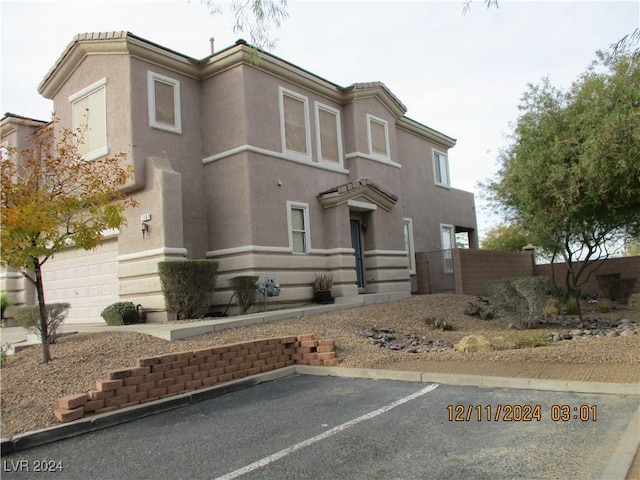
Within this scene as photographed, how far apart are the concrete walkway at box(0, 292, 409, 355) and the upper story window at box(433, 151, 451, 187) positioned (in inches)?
346

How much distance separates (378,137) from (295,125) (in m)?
4.03

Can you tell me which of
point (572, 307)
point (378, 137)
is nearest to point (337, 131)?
point (378, 137)

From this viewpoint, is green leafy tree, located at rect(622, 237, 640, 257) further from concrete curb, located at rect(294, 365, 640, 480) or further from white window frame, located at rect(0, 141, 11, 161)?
white window frame, located at rect(0, 141, 11, 161)

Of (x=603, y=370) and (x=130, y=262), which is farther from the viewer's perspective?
(x=130, y=262)

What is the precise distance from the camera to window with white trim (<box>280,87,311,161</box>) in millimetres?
15578

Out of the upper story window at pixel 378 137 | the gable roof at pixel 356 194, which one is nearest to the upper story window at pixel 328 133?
the gable roof at pixel 356 194

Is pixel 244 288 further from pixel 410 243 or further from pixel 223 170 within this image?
pixel 410 243

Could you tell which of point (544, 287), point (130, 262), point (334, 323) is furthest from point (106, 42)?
point (544, 287)

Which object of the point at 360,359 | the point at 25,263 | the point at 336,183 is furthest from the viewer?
the point at 336,183

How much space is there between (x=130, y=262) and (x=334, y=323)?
6.03 meters

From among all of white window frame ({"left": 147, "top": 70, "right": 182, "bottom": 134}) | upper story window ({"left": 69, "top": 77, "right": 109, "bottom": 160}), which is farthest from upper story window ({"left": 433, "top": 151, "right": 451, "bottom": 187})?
upper story window ({"left": 69, "top": 77, "right": 109, "bottom": 160})

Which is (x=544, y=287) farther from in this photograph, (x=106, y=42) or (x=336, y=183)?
(x=106, y=42)

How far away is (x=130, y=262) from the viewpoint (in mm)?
14031

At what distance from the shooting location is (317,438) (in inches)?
205
